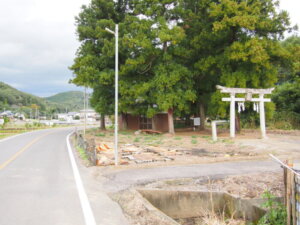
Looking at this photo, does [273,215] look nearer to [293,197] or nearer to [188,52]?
[293,197]

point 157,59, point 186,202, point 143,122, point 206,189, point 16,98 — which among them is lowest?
point 186,202

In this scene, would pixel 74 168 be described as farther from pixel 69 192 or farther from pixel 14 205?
pixel 14 205

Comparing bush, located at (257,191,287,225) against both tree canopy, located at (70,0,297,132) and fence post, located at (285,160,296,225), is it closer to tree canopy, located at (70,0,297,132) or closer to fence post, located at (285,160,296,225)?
fence post, located at (285,160,296,225)

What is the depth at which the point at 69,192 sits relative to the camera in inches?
266

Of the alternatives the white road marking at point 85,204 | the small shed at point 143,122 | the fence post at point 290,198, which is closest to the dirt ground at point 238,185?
the fence post at point 290,198

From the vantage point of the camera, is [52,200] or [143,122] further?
[143,122]

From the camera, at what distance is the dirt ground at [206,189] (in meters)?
5.17

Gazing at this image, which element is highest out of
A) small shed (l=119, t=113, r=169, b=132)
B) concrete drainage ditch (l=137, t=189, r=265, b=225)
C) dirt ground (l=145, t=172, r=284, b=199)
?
small shed (l=119, t=113, r=169, b=132)

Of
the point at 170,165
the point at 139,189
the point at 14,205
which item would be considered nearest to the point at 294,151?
the point at 170,165

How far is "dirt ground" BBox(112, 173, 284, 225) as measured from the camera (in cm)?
517

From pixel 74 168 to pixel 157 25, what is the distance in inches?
654

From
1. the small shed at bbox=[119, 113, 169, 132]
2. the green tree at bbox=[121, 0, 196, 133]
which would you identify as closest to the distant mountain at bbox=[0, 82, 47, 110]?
the small shed at bbox=[119, 113, 169, 132]

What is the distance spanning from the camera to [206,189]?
7.02 metres

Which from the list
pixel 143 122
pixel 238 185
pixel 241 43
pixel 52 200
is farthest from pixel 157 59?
pixel 52 200
